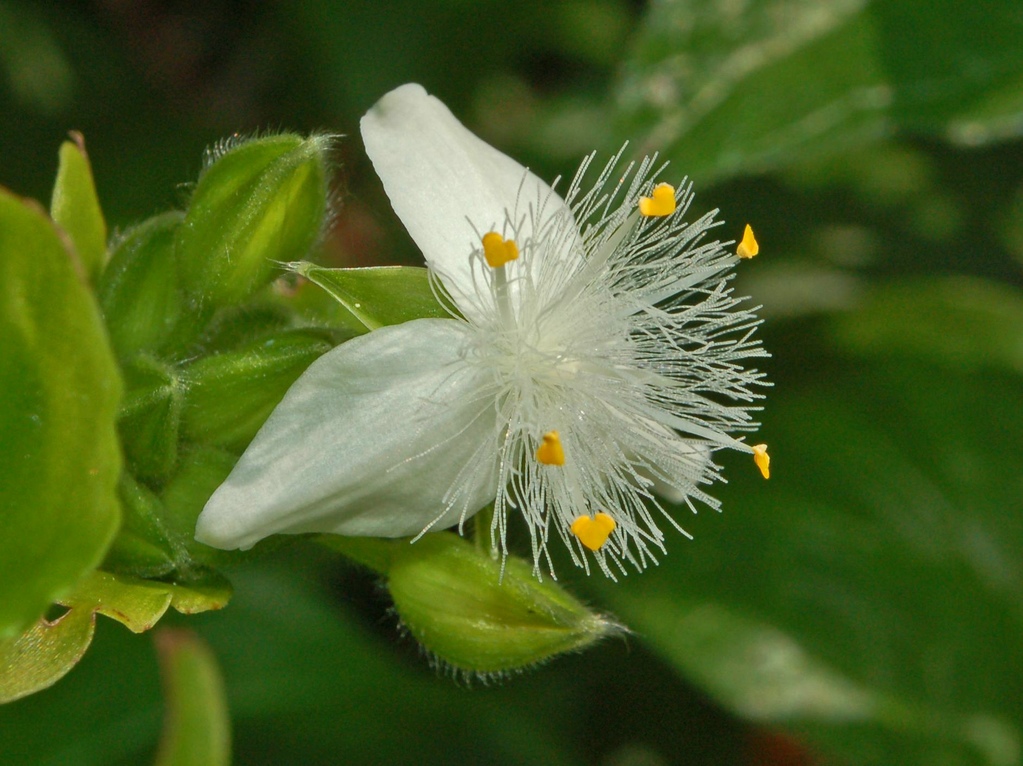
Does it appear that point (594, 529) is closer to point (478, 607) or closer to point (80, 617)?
point (478, 607)

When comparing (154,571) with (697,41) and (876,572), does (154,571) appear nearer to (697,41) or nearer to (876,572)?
(697,41)

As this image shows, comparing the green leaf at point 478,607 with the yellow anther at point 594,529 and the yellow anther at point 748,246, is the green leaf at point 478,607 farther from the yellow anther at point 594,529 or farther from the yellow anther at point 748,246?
the yellow anther at point 748,246

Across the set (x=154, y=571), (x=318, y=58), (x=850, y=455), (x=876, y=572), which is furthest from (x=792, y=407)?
(x=154, y=571)

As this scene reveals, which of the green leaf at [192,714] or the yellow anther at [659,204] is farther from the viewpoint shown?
the yellow anther at [659,204]

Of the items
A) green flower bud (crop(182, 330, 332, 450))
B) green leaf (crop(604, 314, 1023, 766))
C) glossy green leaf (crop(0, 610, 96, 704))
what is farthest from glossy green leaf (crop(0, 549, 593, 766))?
green flower bud (crop(182, 330, 332, 450))

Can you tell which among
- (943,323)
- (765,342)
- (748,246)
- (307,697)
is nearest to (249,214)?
(748,246)

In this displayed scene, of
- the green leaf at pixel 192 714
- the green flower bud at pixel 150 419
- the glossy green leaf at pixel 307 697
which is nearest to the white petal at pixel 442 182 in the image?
the green flower bud at pixel 150 419
